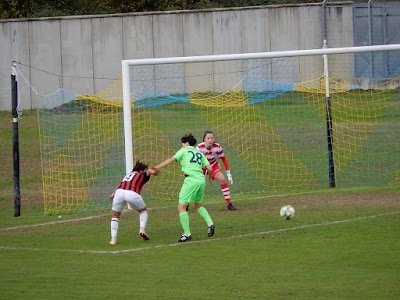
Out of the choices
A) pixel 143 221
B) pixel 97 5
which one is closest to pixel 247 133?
pixel 143 221

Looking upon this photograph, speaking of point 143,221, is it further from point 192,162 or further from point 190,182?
point 192,162

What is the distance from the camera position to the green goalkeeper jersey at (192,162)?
1573 cm

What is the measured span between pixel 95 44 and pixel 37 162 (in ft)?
29.0

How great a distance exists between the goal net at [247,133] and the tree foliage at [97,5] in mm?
7898

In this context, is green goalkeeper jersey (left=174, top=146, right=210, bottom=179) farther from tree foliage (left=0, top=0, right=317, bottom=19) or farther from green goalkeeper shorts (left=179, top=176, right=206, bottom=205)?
tree foliage (left=0, top=0, right=317, bottom=19)

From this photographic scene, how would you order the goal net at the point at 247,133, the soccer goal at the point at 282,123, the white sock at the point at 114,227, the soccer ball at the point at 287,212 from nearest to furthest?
the white sock at the point at 114,227 → the soccer ball at the point at 287,212 → the goal net at the point at 247,133 → the soccer goal at the point at 282,123

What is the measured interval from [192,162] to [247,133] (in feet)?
41.9

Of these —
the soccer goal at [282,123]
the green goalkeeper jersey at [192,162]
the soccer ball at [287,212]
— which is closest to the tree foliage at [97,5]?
the soccer goal at [282,123]

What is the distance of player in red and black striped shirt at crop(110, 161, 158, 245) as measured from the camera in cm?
1552

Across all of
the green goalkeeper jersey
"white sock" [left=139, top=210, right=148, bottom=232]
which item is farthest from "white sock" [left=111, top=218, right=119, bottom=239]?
the green goalkeeper jersey

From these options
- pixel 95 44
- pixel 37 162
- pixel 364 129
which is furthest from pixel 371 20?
pixel 37 162

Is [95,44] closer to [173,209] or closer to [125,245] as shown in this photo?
[173,209]

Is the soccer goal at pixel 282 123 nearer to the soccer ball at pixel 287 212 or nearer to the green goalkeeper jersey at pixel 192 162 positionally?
the soccer ball at pixel 287 212

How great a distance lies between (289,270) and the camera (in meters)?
13.0
